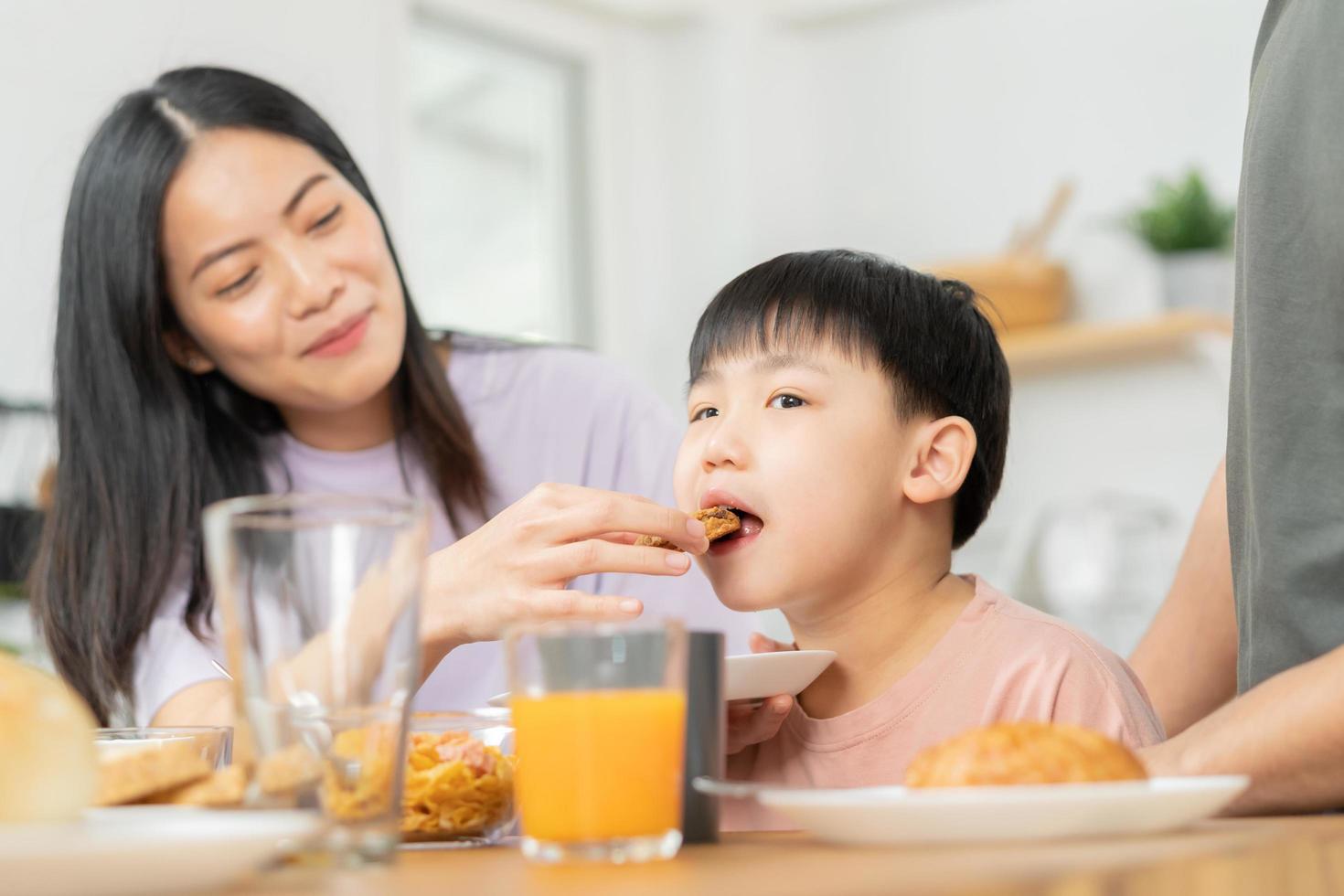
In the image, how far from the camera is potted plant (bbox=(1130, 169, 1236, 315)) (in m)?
3.66

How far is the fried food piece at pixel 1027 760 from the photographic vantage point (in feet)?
2.23

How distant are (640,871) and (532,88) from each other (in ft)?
13.8

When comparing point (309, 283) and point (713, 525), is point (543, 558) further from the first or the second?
point (309, 283)

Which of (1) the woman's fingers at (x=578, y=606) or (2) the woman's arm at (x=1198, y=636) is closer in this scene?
(1) the woman's fingers at (x=578, y=606)

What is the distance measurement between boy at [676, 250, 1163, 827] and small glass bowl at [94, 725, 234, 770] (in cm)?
51

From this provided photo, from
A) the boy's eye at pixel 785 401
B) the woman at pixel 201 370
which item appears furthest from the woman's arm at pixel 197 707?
the boy's eye at pixel 785 401

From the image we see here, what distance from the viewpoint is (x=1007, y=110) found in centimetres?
426

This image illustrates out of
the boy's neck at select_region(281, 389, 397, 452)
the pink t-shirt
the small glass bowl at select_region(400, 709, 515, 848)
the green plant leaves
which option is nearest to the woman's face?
the boy's neck at select_region(281, 389, 397, 452)

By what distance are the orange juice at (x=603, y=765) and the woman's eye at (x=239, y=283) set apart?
1287mm

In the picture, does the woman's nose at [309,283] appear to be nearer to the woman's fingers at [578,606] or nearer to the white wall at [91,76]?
the woman's fingers at [578,606]

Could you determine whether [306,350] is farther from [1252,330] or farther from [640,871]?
[640,871]

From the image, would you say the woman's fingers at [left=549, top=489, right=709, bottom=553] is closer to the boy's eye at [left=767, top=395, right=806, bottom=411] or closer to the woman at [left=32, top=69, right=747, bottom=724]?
the boy's eye at [left=767, top=395, right=806, bottom=411]

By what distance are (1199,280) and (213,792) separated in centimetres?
347

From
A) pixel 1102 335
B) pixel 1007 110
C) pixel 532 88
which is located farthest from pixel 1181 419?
pixel 532 88
